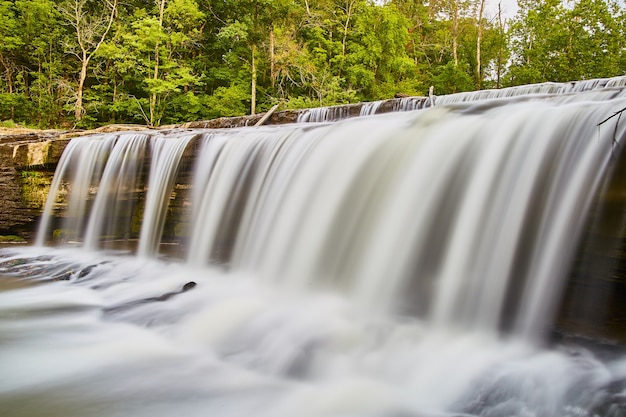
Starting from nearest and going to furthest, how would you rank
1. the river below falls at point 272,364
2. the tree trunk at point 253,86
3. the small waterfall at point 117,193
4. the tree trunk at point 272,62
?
1. the river below falls at point 272,364
2. the small waterfall at point 117,193
3. the tree trunk at point 253,86
4. the tree trunk at point 272,62

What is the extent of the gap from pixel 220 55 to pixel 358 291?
20735 millimetres

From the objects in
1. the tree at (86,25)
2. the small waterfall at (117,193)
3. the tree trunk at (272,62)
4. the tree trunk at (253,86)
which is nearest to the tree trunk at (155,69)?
the tree at (86,25)

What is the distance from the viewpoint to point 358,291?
3.67 m

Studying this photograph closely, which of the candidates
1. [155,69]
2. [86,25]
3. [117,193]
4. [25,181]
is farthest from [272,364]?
[86,25]

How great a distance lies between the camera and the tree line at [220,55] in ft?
60.4

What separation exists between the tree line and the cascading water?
14.7 meters

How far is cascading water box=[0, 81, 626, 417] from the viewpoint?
2.45m

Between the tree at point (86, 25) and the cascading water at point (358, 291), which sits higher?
the tree at point (86, 25)

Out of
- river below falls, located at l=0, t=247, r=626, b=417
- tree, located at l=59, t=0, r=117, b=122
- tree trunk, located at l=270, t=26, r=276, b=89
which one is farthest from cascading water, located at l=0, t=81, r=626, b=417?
tree trunk, located at l=270, t=26, r=276, b=89

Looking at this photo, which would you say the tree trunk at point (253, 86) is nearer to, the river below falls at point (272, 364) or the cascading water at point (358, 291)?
the cascading water at point (358, 291)

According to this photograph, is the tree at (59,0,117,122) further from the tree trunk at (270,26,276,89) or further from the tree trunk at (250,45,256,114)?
the tree trunk at (270,26,276,89)

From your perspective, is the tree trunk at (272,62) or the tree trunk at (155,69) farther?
the tree trunk at (272,62)

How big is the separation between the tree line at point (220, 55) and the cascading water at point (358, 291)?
1469 cm

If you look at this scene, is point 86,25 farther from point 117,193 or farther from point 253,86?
point 117,193
